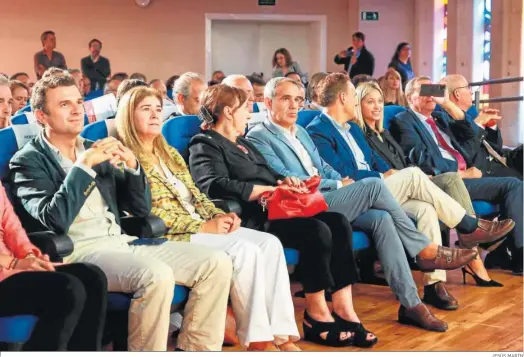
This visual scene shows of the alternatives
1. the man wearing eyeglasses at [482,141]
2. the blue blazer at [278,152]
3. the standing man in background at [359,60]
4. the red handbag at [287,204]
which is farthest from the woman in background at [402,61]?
the red handbag at [287,204]

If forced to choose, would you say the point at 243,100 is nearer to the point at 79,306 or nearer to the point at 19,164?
→ the point at 19,164

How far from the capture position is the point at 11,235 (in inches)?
116

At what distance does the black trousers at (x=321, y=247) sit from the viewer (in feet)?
12.0

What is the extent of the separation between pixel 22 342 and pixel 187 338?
694 millimetres

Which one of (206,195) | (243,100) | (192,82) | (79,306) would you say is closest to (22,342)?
(79,306)

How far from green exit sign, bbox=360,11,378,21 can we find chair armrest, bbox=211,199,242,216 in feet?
38.3

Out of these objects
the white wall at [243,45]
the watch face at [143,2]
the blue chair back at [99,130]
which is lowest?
the blue chair back at [99,130]

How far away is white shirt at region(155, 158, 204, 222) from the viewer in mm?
3578

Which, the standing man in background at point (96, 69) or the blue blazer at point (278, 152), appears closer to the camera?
the blue blazer at point (278, 152)

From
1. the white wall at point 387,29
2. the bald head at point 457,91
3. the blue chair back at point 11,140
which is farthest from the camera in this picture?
the white wall at point 387,29

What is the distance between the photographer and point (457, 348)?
12.4 feet

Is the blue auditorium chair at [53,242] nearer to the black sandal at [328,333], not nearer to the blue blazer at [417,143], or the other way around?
the black sandal at [328,333]

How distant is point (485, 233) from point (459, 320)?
23.7 inches

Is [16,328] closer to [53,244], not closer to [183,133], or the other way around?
[53,244]
